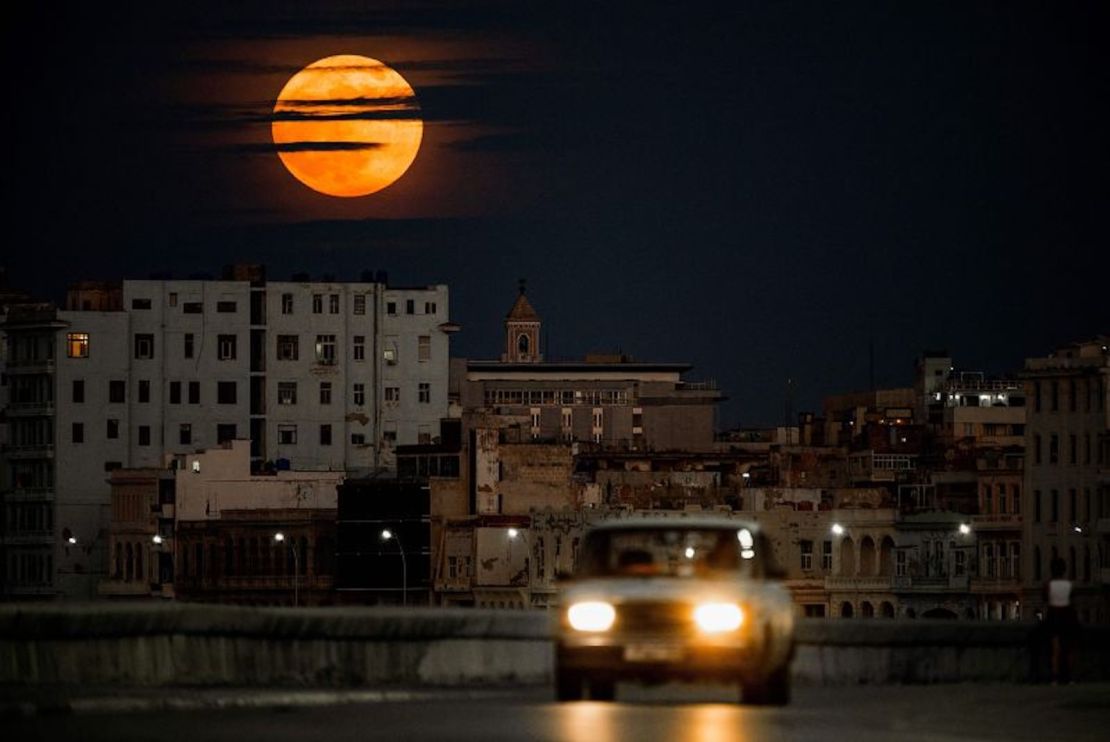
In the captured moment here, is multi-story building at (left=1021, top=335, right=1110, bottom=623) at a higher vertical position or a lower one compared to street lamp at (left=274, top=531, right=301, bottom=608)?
higher

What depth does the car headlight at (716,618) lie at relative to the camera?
119 feet

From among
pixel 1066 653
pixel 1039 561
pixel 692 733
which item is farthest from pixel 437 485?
pixel 692 733

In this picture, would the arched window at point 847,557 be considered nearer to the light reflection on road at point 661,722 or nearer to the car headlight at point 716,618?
the light reflection on road at point 661,722

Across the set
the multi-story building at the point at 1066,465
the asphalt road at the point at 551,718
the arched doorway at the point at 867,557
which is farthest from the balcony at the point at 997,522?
the asphalt road at the point at 551,718

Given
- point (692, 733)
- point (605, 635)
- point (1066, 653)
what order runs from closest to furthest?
1. point (692, 733)
2. point (605, 635)
3. point (1066, 653)

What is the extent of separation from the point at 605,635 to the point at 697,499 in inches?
6121

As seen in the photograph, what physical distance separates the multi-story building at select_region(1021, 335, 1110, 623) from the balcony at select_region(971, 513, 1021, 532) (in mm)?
3449

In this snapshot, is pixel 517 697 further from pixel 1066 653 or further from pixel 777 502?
pixel 777 502

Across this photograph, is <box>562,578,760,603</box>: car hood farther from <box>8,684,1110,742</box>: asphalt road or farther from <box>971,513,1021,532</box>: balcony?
<box>971,513,1021,532</box>: balcony

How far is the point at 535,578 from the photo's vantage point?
578 feet

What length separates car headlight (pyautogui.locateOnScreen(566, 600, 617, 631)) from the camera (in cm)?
3631

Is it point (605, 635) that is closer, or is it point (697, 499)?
point (605, 635)

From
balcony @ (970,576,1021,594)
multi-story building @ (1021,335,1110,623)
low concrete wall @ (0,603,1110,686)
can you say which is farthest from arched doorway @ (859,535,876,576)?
low concrete wall @ (0,603,1110,686)

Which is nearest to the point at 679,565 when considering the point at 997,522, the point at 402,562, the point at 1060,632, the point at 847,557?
the point at 1060,632
